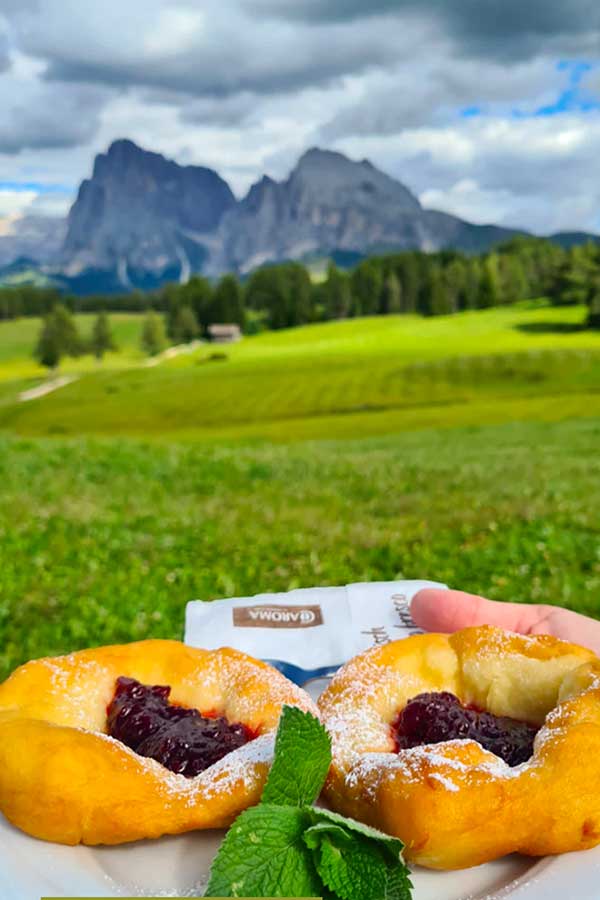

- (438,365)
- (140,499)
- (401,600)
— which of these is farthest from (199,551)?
(438,365)

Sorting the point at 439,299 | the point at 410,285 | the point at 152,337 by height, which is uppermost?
the point at 410,285

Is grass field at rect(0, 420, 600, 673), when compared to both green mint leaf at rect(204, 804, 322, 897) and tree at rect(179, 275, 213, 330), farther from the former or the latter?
tree at rect(179, 275, 213, 330)

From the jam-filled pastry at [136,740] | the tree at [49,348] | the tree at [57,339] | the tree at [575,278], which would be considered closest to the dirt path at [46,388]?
the tree at [49,348]

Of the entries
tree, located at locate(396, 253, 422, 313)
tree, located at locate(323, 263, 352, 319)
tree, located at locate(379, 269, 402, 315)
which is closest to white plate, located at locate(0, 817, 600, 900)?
tree, located at locate(396, 253, 422, 313)

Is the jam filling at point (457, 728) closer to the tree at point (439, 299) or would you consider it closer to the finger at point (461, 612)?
the finger at point (461, 612)

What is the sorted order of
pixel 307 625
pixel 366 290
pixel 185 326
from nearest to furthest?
pixel 307 625 → pixel 185 326 → pixel 366 290

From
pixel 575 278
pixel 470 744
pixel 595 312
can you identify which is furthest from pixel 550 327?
pixel 470 744

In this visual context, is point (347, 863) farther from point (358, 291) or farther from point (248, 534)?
point (358, 291)
